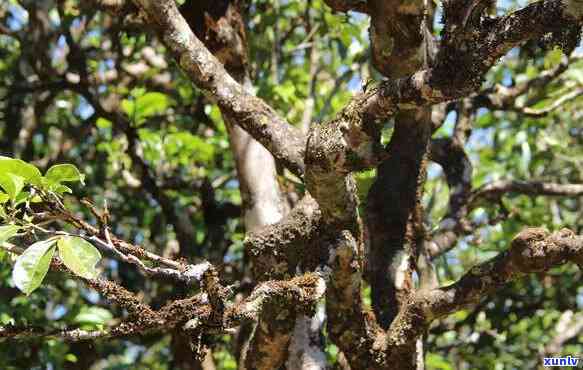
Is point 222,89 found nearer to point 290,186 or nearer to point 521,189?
point 290,186

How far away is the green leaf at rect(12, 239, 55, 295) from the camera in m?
1.56

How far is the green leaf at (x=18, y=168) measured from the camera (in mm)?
1721

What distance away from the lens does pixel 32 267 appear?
1580mm

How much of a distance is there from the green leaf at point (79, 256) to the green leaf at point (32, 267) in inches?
1.4

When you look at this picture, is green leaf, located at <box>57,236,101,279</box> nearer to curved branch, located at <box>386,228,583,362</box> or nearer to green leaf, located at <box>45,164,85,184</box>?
green leaf, located at <box>45,164,85,184</box>

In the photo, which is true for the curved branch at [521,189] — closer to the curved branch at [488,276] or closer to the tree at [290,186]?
the tree at [290,186]

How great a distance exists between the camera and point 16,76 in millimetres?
4594

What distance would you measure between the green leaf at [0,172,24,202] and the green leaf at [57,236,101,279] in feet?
0.59

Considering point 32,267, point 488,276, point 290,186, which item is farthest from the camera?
point 290,186

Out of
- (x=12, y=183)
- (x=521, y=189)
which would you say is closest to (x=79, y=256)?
(x=12, y=183)

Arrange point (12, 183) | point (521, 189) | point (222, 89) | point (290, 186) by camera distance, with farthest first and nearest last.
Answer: point (521, 189)
point (290, 186)
point (222, 89)
point (12, 183)

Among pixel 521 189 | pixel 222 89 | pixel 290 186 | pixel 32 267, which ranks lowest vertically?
pixel 32 267

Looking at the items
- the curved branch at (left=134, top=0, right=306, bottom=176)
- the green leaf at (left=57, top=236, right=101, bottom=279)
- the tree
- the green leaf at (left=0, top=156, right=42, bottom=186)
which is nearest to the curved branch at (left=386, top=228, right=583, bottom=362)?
the tree

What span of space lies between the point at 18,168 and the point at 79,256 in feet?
0.95
